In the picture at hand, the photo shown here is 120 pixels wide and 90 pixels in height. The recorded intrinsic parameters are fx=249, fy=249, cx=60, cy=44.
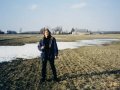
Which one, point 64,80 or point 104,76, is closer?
point 64,80

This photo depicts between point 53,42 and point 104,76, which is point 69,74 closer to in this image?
point 104,76

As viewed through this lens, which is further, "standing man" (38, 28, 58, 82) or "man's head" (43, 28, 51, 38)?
"standing man" (38, 28, 58, 82)

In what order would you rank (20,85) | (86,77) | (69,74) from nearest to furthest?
(20,85), (86,77), (69,74)

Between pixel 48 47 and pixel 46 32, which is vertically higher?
pixel 46 32

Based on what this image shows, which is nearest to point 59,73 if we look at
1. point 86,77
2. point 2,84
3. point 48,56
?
point 86,77

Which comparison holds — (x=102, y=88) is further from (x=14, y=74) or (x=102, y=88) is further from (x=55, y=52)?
(x=14, y=74)

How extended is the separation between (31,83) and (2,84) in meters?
1.07

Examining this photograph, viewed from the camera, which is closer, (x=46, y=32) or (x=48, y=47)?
(x=46, y=32)

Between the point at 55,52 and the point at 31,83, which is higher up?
the point at 55,52

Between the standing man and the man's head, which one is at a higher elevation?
the man's head

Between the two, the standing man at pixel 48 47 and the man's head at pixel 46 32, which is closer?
the man's head at pixel 46 32

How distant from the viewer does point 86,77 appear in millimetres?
10516

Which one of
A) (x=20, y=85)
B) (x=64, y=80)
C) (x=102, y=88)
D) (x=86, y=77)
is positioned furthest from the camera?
(x=86, y=77)

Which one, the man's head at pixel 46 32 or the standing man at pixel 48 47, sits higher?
the man's head at pixel 46 32
